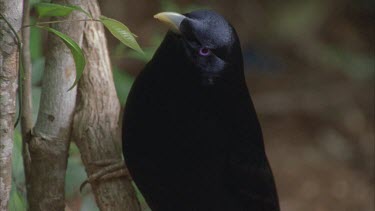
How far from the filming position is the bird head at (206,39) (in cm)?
232

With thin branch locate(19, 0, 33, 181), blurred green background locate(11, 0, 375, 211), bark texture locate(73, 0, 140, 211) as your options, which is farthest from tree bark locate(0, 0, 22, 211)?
blurred green background locate(11, 0, 375, 211)

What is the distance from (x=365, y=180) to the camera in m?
5.48

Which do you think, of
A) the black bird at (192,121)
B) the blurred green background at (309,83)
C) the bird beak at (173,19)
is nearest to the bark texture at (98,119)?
the black bird at (192,121)

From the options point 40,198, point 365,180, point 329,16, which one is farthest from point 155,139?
point 329,16

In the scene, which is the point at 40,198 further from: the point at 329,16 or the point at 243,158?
the point at 329,16

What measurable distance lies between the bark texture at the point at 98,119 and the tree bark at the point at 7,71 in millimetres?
495

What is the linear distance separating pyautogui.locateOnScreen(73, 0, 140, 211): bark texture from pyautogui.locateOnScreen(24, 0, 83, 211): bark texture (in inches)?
4.3

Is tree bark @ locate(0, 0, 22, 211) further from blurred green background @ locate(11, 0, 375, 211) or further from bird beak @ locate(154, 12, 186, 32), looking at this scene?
blurred green background @ locate(11, 0, 375, 211)

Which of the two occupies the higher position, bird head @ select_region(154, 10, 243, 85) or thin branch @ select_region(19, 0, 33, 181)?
bird head @ select_region(154, 10, 243, 85)

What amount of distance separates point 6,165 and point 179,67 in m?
0.61

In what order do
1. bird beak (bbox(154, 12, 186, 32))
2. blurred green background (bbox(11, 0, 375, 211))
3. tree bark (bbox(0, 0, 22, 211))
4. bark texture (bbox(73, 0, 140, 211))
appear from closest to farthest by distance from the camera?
tree bark (bbox(0, 0, 22, 211)) < bird beak (bbox(154, 12, 186, 32)) < bark texture (bbox(73, 0, 140, 211)) < blurred green background (bbox(11, 0, 375, 211))

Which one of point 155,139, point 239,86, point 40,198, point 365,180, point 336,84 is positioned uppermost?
point 239,86

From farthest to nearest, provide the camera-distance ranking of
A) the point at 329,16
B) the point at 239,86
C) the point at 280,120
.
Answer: the point at 329,16
the point at 280,120
the point at 239,86

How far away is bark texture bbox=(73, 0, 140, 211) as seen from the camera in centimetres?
247
